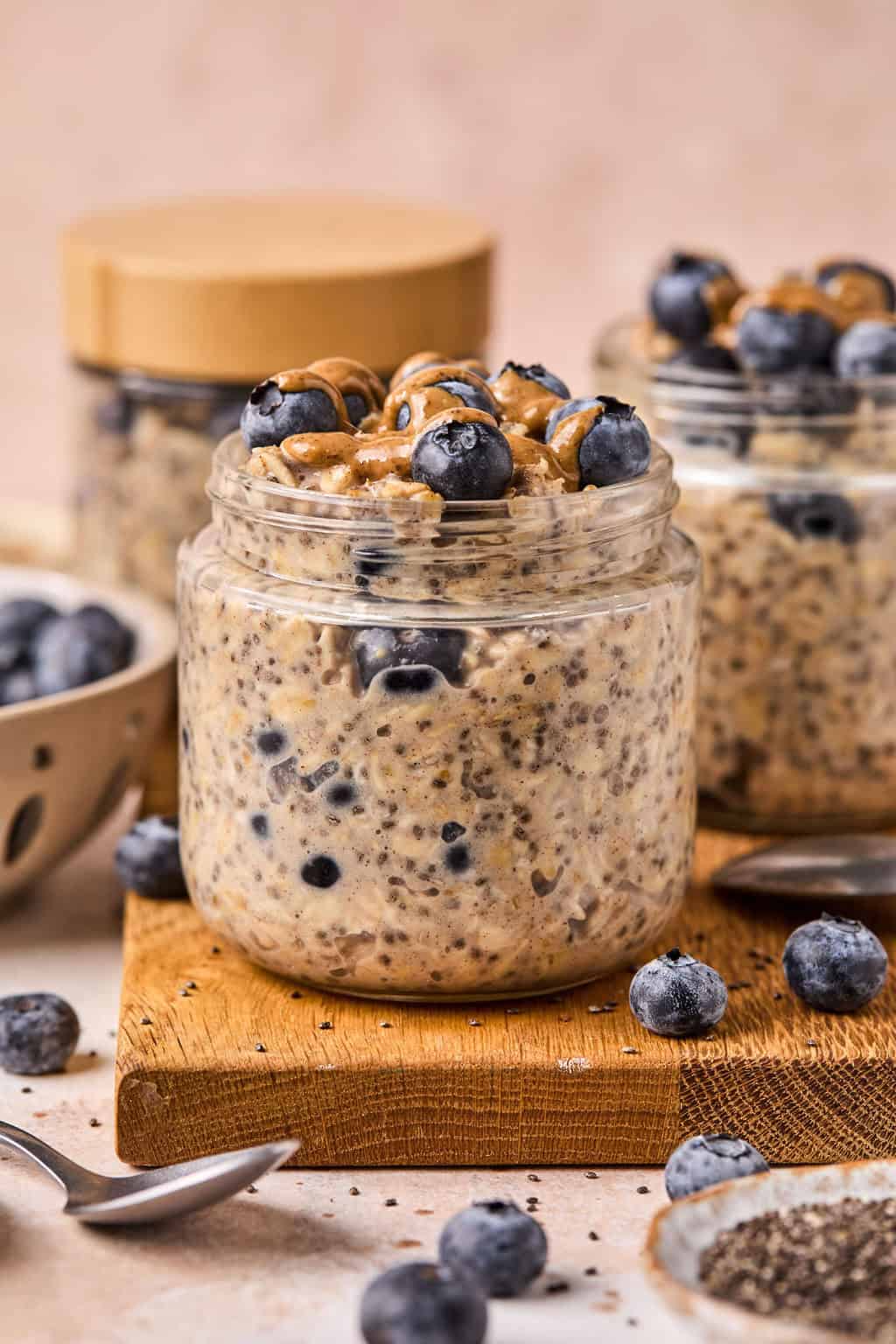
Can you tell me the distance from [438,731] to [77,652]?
52cm

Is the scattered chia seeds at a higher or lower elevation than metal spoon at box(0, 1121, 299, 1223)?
higher

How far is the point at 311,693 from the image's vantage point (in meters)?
1.25

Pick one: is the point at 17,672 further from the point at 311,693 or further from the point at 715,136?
the point at 715,136

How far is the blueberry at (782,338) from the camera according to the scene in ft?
5.05

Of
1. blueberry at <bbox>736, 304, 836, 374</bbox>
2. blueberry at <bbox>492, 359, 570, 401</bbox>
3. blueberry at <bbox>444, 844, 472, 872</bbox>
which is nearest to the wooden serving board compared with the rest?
blueberry at <bbox>444, 844, 472, 872</bbox>

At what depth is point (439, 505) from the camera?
47.5 inches

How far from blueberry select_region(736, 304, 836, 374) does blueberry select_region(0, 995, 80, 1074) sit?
29.7 inches

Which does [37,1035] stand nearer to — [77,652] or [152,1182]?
[152,1182]

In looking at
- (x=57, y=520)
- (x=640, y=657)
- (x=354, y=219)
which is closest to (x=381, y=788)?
(x=640, y=657)

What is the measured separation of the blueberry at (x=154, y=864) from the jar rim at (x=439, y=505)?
0.31 meters

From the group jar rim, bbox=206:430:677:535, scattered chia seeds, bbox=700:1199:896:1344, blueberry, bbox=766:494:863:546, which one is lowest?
scattered chia seeds, bbox=700:1199:896:1344

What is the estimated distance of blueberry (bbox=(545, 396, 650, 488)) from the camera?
1.27 m

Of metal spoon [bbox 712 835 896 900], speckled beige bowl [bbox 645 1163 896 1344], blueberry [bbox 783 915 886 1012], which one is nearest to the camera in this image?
speckled beige bowl [bbox 645 1163 896 1344]

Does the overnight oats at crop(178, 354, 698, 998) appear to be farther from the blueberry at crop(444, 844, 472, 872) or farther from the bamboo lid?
the bamboo lid
